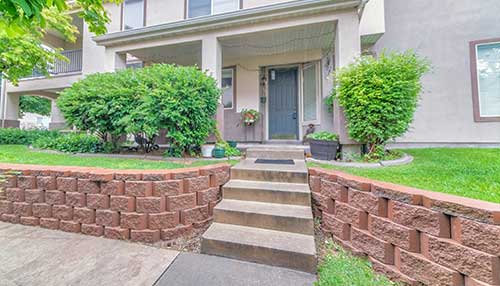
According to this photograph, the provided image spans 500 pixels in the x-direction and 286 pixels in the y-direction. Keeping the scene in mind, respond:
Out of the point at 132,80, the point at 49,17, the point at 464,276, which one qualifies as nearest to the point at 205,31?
the point at 132,80

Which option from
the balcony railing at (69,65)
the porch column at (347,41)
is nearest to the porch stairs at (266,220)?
the porch column at (347,41)

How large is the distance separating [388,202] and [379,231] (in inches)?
12.1

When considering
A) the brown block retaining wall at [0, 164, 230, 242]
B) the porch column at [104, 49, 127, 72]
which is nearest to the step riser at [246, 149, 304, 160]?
the brown block retaining wall at [0, 164, 230, 242]

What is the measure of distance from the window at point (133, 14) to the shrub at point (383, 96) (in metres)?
7.50

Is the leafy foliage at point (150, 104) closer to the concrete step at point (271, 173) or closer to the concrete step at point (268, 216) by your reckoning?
the concrete step at point (271, 173)

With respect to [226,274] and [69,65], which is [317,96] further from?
[69,65]

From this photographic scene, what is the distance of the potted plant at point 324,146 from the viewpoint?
4.34 metres

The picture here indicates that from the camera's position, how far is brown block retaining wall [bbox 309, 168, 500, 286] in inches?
58.1

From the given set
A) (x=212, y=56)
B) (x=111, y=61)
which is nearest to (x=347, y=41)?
(x=212, y=56)

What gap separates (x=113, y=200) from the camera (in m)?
2.72

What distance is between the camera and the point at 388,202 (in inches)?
80.7

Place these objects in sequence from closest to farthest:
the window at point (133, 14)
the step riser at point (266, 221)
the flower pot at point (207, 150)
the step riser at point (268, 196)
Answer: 1. the step riser at point (266, 221)
2. the step riser at point (268, 196)
3. the flower pot at point (207, 150)
4. the window at point (133, 14)

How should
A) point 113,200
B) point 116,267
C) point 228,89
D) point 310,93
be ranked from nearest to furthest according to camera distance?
point 116,267 → point 113,200 → point 310,93 → point 228,89

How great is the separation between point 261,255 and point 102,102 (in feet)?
16.5
